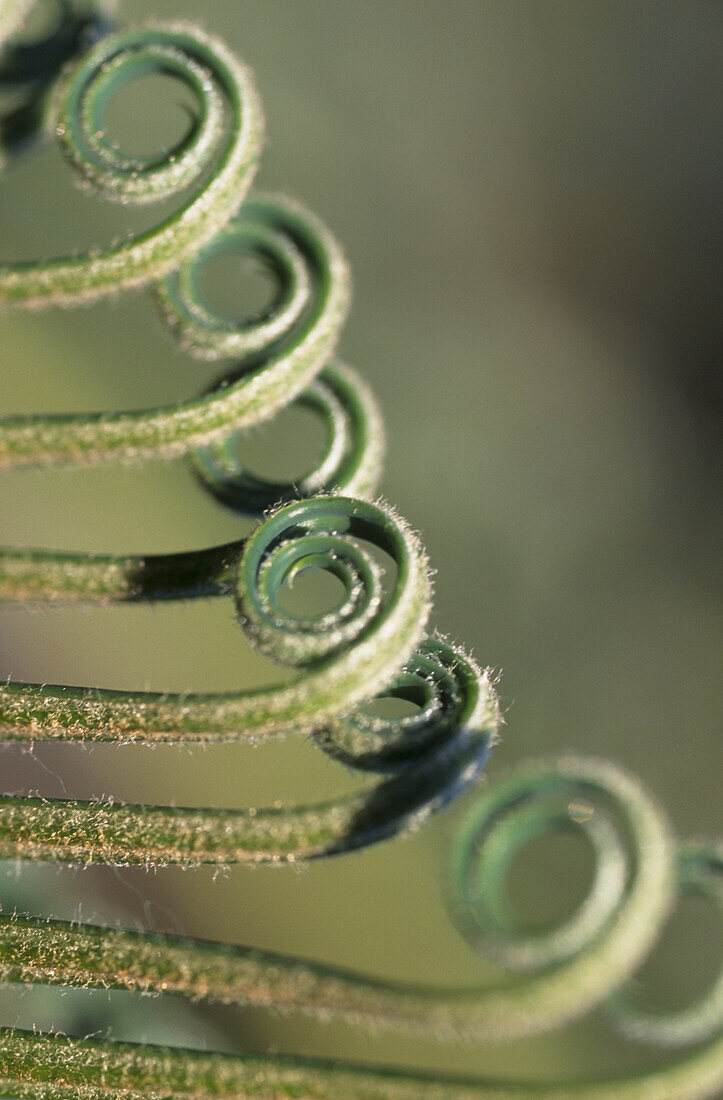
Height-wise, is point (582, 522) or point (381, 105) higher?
point (381, 105)

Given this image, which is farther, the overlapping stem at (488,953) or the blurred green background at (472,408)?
the blurred green background at (472,408)

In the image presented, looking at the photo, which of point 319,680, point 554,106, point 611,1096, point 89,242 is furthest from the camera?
point 554,106

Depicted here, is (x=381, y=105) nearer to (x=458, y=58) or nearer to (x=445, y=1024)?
(x=458, y=58)

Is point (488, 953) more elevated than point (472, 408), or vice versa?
point (488, 953)

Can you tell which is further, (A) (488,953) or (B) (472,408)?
(B) (472,408)

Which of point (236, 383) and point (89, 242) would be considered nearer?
point (236, 383)

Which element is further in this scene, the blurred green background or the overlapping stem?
the blurred green background

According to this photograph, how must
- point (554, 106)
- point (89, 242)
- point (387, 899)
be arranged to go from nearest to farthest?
1. point (387, 899)
2. point (89, 242)
3. point (554, 106)

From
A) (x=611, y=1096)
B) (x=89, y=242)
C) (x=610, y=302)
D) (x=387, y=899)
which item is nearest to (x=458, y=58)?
(x=610, y=302)
